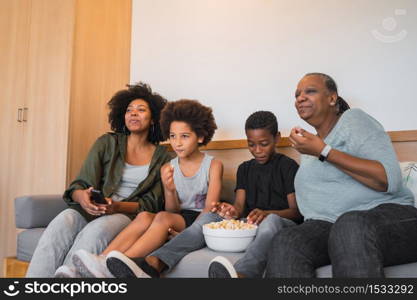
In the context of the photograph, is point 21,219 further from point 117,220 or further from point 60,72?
point 60,72

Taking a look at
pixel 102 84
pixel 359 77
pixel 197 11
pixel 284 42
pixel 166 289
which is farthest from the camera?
pixel 102 84

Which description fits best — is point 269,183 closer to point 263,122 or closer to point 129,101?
point 263,122

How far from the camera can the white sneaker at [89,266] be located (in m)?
1.26

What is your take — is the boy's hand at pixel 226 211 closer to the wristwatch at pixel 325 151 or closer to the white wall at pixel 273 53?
the wristwatch at pixel 325 151

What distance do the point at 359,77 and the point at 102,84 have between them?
1.66 metres

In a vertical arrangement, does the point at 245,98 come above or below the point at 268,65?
below

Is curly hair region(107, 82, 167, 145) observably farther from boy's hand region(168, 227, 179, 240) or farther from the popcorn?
the popcorn

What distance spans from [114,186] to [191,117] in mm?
495

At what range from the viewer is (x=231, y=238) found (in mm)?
1394

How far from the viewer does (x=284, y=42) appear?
2.22 m

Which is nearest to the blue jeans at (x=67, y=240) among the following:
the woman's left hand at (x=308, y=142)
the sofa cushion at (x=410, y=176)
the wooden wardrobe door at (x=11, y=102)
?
the woman's left hand at (x=308, y=142)

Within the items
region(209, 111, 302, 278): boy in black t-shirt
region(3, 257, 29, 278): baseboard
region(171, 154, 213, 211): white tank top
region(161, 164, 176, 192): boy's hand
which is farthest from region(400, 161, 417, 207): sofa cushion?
region(3, 257, 29, 278): baseboard

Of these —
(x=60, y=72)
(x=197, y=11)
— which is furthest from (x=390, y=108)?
(x=60, y=72)

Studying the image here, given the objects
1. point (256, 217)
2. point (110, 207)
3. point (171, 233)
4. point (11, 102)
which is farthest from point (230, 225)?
point (11, 102)
